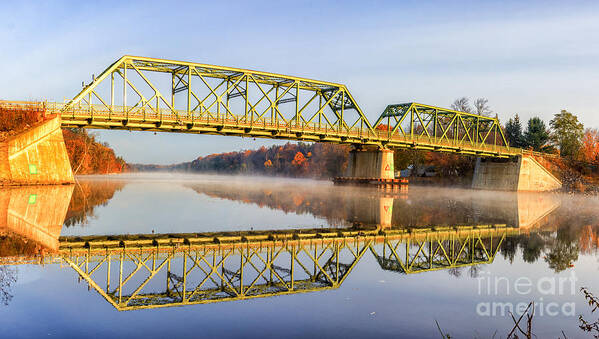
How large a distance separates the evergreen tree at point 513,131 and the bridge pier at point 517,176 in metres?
41.2

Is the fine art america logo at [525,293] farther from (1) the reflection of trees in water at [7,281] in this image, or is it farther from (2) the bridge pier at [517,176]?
(2) the bridge pier at [517,176]

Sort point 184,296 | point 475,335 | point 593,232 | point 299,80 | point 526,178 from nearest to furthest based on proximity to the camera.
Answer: point 475,335, point 184,296, point 593,232, point 299,80, point 526,178

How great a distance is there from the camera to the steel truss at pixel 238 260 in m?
10.2

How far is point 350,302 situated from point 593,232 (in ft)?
61.3

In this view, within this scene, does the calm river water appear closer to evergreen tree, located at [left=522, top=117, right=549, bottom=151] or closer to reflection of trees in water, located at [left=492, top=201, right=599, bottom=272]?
reflection of trees in water, located at [left=492, top=201, right=599, bottom=272]

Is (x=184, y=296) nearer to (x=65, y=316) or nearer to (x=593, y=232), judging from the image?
(x=65, y=316)

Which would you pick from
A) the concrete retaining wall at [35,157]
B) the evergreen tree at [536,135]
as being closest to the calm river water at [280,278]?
the concrete retaining wall at [35,157]

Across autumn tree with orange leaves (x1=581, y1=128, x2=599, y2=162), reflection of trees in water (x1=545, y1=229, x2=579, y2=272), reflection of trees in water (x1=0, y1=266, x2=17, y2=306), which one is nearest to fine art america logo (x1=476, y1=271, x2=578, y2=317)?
reflection of trees in water (x1=545, y1=229, x2=579, y2=272)

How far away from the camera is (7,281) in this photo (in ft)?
33.2

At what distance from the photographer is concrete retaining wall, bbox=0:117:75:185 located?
41.3 metres

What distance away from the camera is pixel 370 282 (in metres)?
11.6

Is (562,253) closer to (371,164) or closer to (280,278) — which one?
(280,278)

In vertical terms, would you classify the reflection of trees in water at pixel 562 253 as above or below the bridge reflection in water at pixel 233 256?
below

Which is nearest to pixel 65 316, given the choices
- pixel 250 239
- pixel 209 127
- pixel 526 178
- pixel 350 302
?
pixel 350 302
